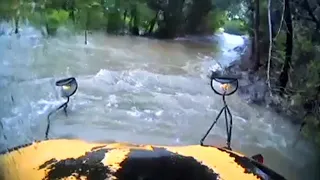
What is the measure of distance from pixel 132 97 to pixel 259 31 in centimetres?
27

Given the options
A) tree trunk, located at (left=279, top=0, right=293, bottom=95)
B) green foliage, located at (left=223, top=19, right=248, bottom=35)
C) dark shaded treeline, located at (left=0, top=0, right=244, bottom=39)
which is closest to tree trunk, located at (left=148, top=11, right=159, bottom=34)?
dark shaded treeline, located at (left=0, top=0, right=244, bottom=39)

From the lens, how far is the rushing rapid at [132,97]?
927mm

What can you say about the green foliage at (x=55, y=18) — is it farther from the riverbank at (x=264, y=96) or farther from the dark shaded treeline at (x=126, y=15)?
the riverbank at (x=264, y=96)

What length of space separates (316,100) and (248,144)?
150 mm

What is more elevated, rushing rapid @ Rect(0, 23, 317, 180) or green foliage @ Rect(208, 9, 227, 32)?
green foliage @ Rect(208, 9, 227, 32)

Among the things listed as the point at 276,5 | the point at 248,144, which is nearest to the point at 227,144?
the point at 248,144

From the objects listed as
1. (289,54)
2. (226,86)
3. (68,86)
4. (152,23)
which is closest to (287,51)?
(289,54)

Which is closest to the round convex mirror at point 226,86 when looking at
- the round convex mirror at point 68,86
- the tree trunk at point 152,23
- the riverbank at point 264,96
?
the riverbank at point 264,96

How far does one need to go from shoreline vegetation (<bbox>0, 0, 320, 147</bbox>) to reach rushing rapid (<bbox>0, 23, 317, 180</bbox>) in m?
0.02

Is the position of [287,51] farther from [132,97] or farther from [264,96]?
[132,97]

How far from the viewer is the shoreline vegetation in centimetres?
95

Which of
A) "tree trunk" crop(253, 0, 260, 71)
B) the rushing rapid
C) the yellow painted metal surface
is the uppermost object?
"tree trunk" crop(253, 0, 260, 71)

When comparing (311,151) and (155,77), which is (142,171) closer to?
(155,77)

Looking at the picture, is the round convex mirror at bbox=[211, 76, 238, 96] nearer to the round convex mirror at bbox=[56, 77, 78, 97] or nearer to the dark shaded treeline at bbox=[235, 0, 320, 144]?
the dark shaded treeline at bbox=[235, 0, 320, 144]
